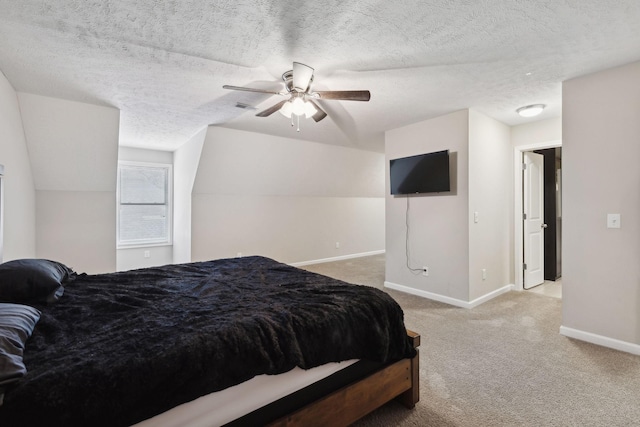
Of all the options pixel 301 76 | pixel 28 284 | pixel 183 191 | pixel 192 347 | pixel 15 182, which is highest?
pixel 301 76

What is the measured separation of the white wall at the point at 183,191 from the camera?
477 cm

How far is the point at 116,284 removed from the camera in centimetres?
219

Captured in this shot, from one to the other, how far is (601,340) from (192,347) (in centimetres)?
329

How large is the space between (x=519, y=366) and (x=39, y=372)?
2.86 m

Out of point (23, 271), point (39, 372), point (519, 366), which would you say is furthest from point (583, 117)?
point (23, 271)

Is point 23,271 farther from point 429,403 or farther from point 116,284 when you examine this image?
point 429,403

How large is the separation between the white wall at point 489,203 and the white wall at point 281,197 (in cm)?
259

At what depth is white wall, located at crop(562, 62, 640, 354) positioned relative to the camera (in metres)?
2.45

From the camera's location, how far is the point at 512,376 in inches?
85.2

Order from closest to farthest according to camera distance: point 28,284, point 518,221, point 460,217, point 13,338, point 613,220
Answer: point 13,338
point 28,284
point 613,220
point 460,217
point 518,221

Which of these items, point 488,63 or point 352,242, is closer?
point 488,63

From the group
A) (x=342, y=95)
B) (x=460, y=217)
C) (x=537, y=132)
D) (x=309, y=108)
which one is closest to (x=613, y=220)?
(x=460, y=217)

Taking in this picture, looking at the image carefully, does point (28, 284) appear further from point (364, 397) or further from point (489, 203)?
point (489, 203)

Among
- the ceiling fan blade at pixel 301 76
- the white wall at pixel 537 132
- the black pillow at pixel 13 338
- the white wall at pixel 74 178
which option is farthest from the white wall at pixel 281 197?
the black pillow at pixel 13 338
